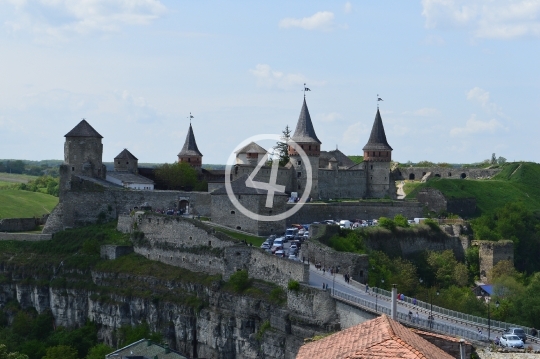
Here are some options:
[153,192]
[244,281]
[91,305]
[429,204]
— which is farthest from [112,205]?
[429,204]

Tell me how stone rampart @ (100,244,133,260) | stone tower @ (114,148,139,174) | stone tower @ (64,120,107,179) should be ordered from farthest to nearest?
stone tower @ (114,148,139,174), stone tower @ (64,120,107,179), stone rampart @ (100,244,133,260)

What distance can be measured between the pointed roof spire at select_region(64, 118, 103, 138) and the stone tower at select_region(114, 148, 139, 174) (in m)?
5.97

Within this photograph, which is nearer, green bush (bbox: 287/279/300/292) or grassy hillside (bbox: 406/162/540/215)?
green bush (bbox: 287/279/300/292)

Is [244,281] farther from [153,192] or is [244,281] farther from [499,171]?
[499,171]

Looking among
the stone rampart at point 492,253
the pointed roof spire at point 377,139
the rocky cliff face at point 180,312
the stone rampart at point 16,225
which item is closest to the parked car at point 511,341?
the rocky cliff face at point 180,312

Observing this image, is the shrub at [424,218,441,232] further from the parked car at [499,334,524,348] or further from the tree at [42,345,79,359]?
the parked car at [499,334,524,348]

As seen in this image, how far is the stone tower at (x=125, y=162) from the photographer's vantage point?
93500 millimetres

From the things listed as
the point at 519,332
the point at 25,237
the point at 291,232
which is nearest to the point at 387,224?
the point at 291,232

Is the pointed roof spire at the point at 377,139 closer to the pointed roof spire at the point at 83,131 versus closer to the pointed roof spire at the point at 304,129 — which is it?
the pointed roof spire at the point at 304,129

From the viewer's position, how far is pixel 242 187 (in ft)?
255

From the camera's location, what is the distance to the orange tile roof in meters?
23.4

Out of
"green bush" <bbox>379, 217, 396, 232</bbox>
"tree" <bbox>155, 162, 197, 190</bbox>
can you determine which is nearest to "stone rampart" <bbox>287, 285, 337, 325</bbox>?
"green bush" <bbox>379, 217, 396, 232</bbox>

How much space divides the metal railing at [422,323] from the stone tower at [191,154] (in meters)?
42.4

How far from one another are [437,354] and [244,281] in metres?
41.1
